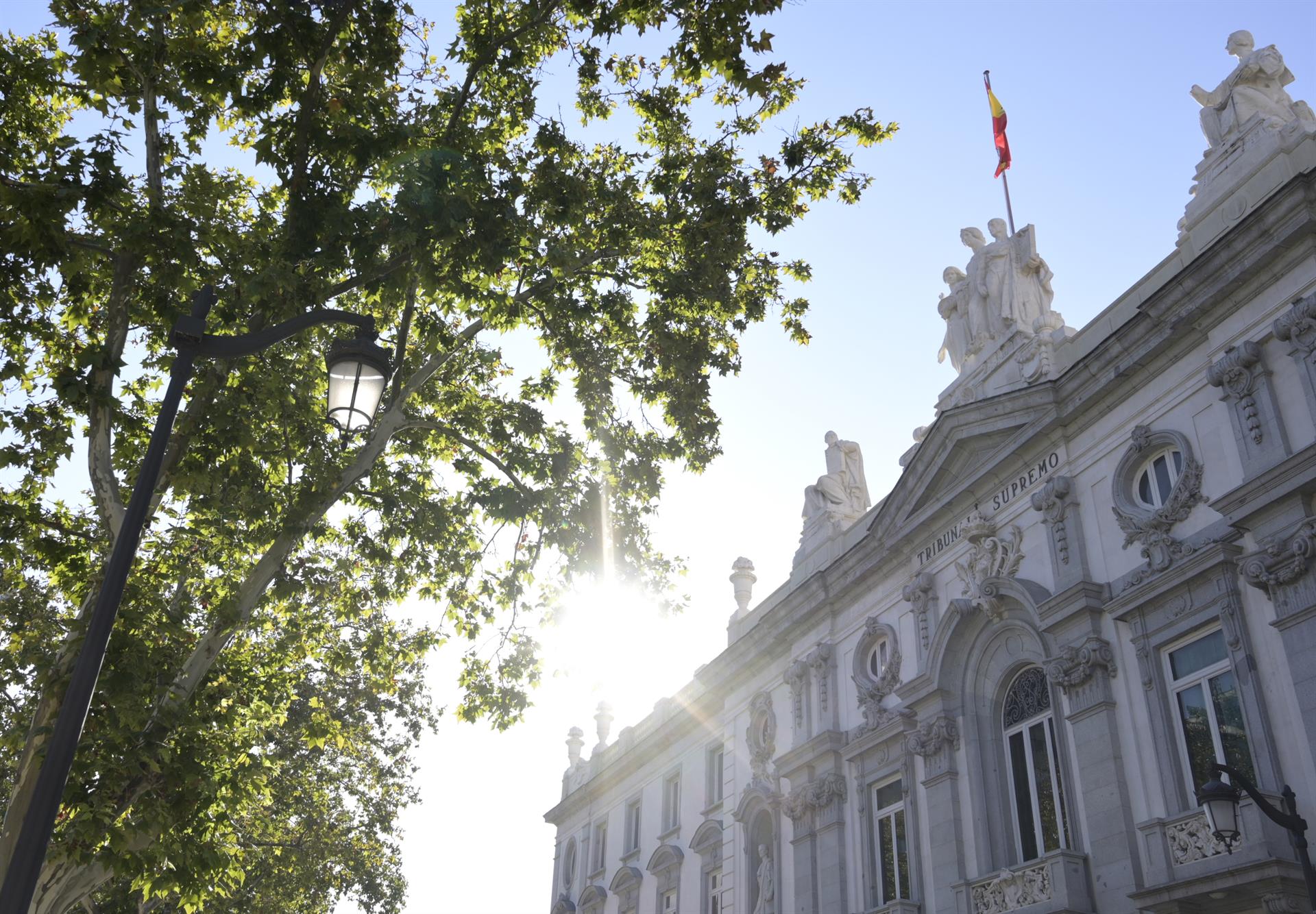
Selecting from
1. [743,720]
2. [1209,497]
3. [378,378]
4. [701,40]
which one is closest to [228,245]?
[378,378]

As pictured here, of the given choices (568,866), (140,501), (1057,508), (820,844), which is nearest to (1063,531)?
(1057,508)

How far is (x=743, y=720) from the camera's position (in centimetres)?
2664

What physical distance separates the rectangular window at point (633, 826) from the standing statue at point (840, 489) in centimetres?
1120

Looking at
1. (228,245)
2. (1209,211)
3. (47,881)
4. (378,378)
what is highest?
(1209,211)

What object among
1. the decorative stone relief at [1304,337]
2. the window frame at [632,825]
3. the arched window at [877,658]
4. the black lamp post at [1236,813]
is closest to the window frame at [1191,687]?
the black lamp post at [1236,813]

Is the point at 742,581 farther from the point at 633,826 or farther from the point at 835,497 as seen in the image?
the point at 633,826

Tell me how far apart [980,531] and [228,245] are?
41.6 feet

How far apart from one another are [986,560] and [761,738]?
8.33 meters

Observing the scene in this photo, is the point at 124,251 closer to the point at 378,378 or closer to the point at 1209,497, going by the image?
the point at 378,378

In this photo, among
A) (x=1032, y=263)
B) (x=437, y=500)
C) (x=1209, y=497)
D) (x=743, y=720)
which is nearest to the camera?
(x=1209, y=497)

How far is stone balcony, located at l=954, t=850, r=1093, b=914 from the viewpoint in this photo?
49.9 feet

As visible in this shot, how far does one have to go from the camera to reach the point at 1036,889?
1589 centimetres

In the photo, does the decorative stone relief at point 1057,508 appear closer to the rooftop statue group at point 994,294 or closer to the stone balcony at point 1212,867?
the rooftop statue group at point 994,294

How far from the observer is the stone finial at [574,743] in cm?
4012
